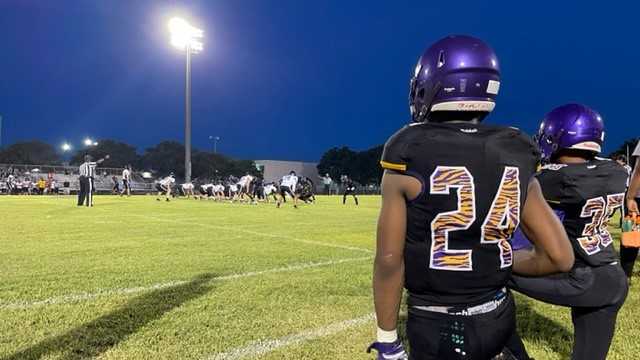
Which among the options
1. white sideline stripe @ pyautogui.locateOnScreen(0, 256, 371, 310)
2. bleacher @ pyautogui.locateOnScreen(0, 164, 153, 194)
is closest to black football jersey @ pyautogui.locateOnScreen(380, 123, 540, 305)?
white sideline stripe @ pyautogui.locateOnScreen(0, 256, 371, 310)

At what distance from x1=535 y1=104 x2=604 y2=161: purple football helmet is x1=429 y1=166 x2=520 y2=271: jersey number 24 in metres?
1.19

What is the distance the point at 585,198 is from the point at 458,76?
1410mm

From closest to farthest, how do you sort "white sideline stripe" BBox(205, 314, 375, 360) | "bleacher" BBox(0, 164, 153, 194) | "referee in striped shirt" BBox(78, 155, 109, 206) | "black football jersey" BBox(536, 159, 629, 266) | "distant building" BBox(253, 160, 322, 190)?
"black football jersey" BBox(536, 159, 629, 266), "white sideline stripe" BBox(205, 314, 375, 360), "referee in striped shirt" BBox(78, 155, 109, 206), "bleacher" BBox(0, 164, 153, 194), "distant building" BBox(253, 160, 322, 190)

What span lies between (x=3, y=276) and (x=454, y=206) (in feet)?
21.5

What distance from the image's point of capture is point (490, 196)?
183 cm

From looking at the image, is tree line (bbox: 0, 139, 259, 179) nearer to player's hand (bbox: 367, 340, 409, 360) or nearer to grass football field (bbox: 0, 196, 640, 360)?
grass football field (bbox: 0, 196, 640, 360)

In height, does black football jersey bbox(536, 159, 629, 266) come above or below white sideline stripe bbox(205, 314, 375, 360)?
above

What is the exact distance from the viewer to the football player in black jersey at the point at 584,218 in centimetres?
265

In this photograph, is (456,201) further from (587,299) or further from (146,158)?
(146,158)

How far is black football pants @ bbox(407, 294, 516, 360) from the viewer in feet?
5.85

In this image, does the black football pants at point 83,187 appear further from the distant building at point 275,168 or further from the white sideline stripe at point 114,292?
the distant building at point 275,168

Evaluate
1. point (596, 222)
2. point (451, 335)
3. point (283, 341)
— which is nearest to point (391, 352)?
point (451, 335)

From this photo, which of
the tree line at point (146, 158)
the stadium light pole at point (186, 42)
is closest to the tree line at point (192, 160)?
the tree line at point (146, 158)

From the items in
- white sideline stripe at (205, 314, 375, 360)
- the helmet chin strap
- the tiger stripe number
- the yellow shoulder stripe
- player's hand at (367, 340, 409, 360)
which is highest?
the helmet chin strap
